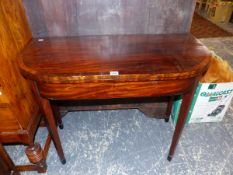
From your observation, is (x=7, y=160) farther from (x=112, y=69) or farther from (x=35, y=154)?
(x=112, y=69)

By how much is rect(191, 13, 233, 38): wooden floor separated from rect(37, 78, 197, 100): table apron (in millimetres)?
2554

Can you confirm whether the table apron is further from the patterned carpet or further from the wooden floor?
the wooden floor

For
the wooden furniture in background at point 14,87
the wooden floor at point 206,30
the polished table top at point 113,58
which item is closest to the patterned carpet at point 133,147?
the wooden furniture in background at point 14,87

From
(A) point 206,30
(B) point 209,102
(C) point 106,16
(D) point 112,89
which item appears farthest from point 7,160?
(A) point 206,30

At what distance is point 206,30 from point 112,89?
3.09m

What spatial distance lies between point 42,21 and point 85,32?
0.80 feet

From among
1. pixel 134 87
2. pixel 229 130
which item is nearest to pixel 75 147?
pixel 134 87

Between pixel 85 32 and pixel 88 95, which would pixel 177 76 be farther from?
pixel 85 32

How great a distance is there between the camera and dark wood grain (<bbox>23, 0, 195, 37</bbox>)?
105cm

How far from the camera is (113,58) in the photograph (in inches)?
34.4

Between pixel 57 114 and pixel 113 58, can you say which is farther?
pixel 57 114

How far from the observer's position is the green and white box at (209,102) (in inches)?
51.2

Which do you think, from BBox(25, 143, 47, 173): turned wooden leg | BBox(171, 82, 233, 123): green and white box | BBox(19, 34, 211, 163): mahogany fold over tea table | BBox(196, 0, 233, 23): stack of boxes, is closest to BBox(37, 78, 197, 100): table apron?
BBox(19, 34, 211, 163): mahogany fold over tea table

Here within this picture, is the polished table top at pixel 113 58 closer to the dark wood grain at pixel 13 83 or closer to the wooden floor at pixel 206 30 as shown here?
the dark wood grain at pixel 13 83
